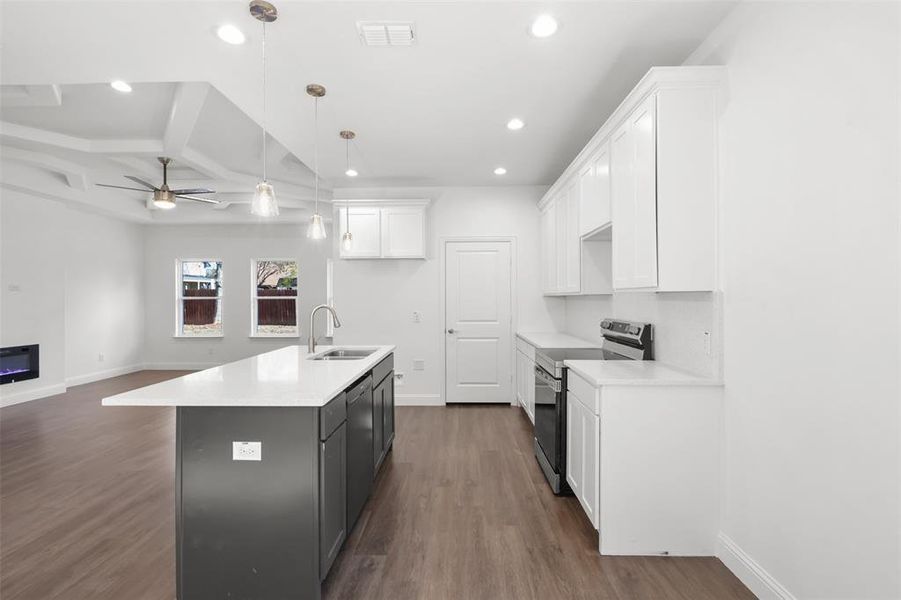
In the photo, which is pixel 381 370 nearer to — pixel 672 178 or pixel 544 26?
pixel 672 178

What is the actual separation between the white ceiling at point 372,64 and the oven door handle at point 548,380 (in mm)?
2039

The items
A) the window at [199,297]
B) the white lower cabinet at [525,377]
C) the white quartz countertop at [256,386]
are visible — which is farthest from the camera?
the window at [199,297]

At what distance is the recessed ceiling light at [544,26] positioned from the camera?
6.54 feet

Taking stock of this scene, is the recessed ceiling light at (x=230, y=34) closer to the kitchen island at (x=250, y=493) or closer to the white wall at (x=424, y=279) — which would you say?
the kitchen island at (x=250, y=493)

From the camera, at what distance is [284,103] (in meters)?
2.87

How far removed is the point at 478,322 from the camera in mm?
5098

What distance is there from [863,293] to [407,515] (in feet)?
8.09

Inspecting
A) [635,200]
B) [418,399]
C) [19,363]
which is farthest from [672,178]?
[19,363]

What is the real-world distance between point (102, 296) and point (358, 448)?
7217mm

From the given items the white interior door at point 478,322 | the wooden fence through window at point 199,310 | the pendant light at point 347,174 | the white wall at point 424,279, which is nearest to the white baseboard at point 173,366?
the wooden fence through window at point 199,310

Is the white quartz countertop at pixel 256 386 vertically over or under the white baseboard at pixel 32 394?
over

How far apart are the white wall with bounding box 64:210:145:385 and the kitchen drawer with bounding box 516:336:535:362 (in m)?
7.06

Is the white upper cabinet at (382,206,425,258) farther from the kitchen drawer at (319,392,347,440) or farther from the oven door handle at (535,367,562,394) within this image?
the kitchen drawer at (319,392,347,440)

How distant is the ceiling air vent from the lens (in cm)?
Answer: 203
